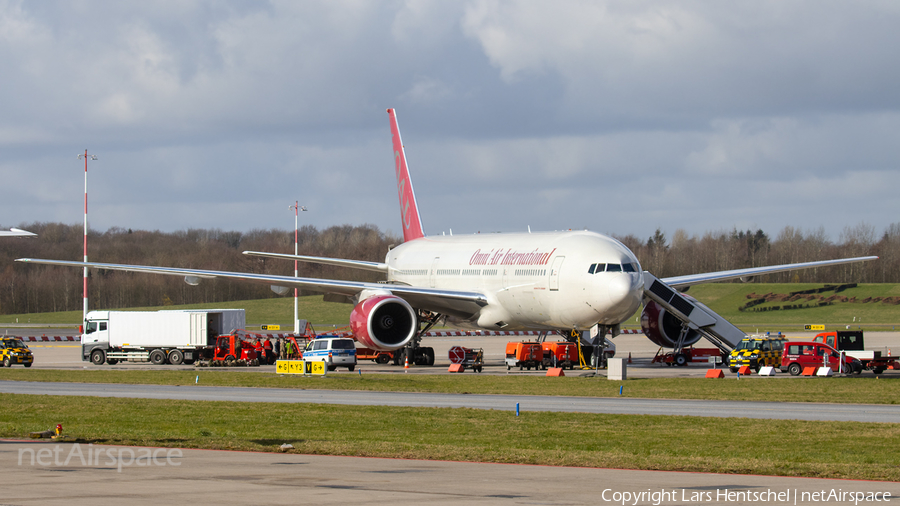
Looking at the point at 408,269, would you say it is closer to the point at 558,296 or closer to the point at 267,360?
the point at 267,360

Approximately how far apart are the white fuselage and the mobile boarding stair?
8.31ft

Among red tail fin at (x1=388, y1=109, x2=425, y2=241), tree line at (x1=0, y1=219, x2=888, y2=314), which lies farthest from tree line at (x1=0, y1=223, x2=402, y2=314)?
red tail fin at (x1=388, y1=109, x2=425, y2=241)

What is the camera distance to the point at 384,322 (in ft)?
130

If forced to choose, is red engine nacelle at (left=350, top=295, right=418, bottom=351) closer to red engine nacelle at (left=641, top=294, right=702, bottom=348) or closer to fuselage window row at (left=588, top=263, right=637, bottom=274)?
fuselage window row at (left=588, top=263, right=637, bottom=274)

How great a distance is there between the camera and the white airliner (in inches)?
1421

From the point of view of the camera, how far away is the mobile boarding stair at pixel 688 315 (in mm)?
39781

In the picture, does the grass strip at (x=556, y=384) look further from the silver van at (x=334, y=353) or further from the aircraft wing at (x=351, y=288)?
the aircraft wing at (x=351, y=288)

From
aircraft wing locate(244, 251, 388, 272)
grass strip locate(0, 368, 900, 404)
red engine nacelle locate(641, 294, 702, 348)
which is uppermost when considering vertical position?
aircraft wing locate(244, 251, 388, 272)

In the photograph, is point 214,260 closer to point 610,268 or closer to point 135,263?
point 135,263

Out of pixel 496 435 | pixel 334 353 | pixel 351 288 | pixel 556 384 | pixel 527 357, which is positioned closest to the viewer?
pixel 496 435
